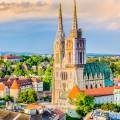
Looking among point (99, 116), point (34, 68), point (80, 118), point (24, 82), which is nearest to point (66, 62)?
point (24, 82)

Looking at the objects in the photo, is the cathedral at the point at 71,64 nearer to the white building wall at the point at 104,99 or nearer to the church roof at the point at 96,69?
the church roof at the point at 96,69

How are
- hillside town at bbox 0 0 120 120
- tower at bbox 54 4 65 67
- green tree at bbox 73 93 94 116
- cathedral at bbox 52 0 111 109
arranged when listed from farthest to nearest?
1. tower at bbox 54 4 65 67
2. cathedral at bbox 52 0 111 109
3. hillside town at bbox 0 0 120 120
4. green tree at bbox 73 93 94 116

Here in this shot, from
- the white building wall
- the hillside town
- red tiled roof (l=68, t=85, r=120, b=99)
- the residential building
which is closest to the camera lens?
red tiled roof (l=68, t=85, r=120, b=99)

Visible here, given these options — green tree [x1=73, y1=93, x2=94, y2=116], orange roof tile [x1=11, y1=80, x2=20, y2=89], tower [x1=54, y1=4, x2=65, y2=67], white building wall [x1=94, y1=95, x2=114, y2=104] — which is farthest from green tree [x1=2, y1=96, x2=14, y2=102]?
green tree [x1=73, y1=93, x2=94, y2=116]

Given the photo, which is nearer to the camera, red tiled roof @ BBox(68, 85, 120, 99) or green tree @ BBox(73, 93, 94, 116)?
green tree @ BBox(73, 93, 94, 116)

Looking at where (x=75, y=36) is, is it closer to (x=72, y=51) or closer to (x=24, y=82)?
(x=72, y=51)

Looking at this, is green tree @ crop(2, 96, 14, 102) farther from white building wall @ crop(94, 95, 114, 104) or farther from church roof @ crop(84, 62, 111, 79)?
white building wall @ crop(94, 95, 114, 104)
